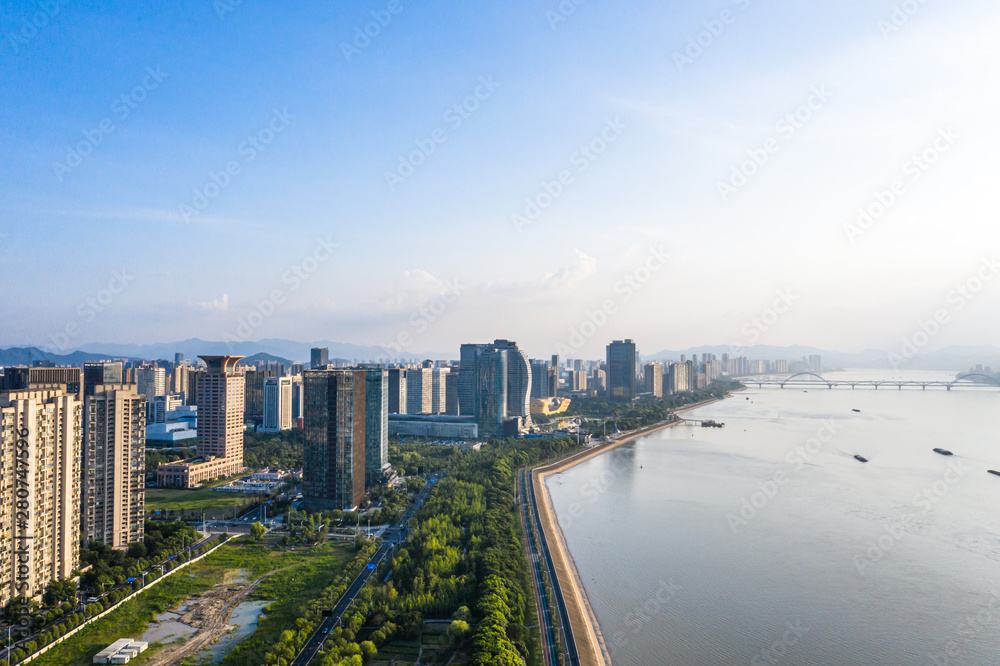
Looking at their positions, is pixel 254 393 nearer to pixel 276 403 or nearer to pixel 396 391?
pixel 276 403

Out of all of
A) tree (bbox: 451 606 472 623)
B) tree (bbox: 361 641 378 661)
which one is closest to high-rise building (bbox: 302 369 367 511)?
tree (bbox: 451 606 472 623)

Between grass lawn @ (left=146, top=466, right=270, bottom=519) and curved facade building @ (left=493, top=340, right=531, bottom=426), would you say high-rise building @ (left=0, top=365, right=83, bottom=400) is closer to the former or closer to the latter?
grass lawn @ (left=146, top=466, right=270, bottom=519)

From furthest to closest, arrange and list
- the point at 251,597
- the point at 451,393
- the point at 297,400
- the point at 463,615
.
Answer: the point at 451,393 → the point at 297,400 → the point at 251,597 → the point at 463,615

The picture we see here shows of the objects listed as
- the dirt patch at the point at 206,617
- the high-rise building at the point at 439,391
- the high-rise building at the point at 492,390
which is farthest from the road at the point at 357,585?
the high-rise building at the point at 439,391

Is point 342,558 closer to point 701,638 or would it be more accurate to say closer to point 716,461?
point 701,638

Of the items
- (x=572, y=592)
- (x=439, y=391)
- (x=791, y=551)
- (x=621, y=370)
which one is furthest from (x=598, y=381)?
(x=572, y=592)

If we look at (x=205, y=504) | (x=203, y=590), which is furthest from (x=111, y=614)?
(x=205, y=504)
